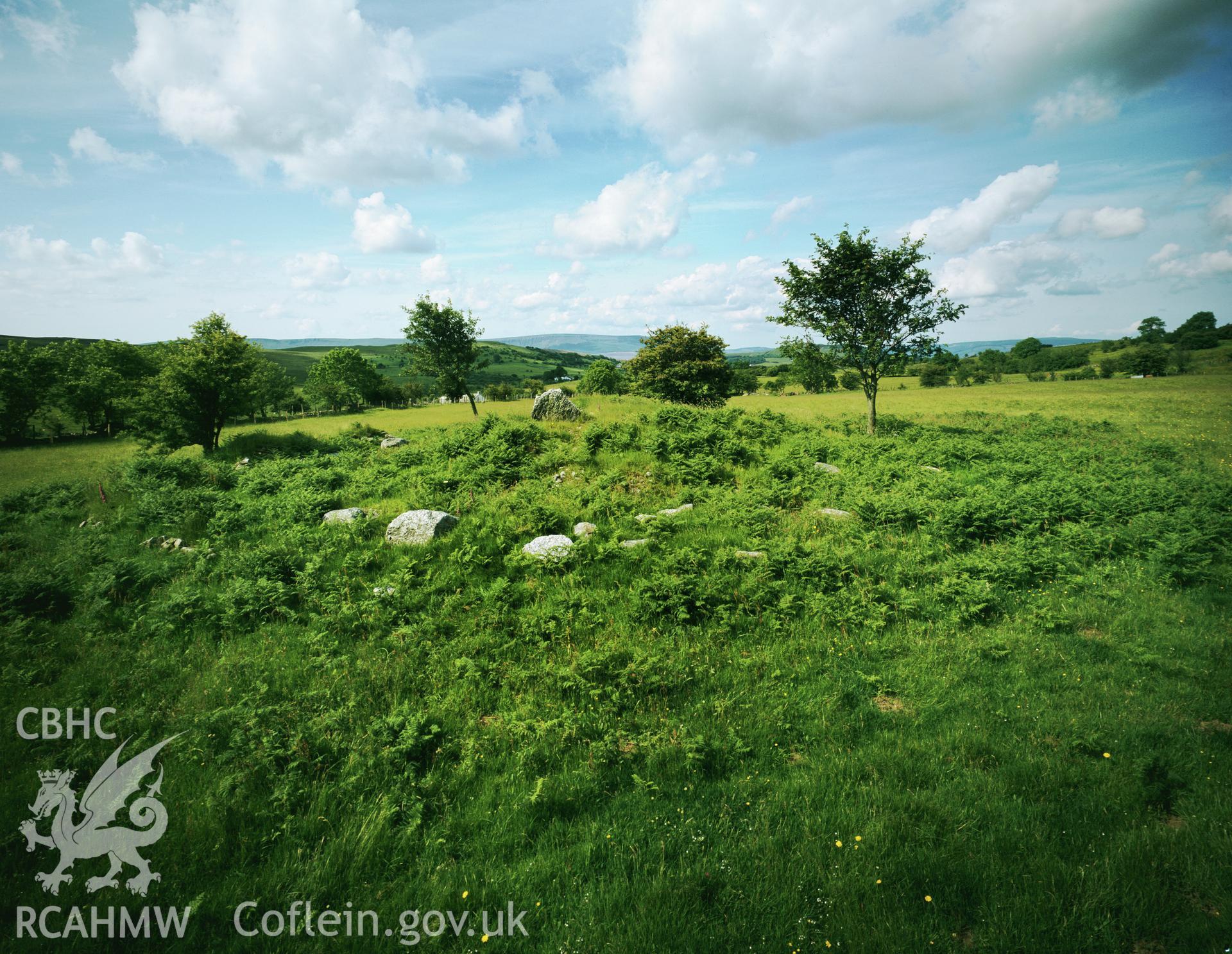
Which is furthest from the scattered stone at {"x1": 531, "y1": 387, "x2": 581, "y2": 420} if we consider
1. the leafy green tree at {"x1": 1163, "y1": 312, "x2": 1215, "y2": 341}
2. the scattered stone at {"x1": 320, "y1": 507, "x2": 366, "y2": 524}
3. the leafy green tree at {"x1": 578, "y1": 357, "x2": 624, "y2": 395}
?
the leafy green tree at {"x1": 1163, "y1": 312, "x2": 1215, "y2": 341}

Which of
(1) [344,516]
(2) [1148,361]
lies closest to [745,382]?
(2) [1148,361]

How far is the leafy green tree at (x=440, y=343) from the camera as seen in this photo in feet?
151

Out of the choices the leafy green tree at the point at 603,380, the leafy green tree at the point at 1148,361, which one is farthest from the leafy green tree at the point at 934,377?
the leafy green tree at the point at 603,380

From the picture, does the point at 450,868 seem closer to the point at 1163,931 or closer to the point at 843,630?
the point at 1163,931

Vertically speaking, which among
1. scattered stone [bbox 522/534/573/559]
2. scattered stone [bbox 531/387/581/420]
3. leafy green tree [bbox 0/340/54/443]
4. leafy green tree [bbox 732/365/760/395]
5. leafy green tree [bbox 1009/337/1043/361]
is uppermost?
leafy green tree [bbox 1009/337/1043/361]

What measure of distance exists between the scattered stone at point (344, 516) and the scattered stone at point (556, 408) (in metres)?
10.8

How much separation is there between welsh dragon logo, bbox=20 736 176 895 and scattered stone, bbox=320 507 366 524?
699cm

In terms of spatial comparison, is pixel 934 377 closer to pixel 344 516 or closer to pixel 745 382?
pixel 745 382

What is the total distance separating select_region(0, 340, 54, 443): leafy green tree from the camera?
4684 cm

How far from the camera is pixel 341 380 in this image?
3607 inches

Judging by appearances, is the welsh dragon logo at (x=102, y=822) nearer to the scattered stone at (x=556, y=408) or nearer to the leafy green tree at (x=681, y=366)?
the scattered stone at (x=556, y=408)

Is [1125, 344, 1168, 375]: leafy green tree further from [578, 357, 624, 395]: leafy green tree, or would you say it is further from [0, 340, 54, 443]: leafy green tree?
[0, 340, 54, 443]: leafy green tree

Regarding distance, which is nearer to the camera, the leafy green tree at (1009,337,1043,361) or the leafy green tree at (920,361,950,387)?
the leafy green tree at (920,361,950,387)

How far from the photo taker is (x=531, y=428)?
17.7m
